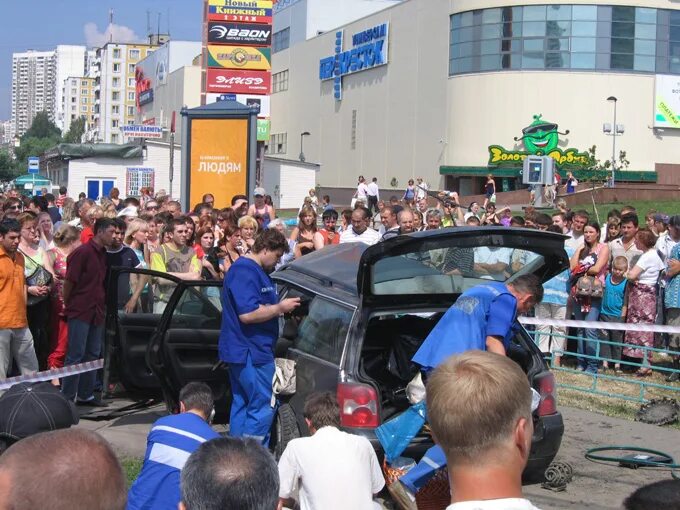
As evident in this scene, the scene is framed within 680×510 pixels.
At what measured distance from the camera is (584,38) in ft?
165

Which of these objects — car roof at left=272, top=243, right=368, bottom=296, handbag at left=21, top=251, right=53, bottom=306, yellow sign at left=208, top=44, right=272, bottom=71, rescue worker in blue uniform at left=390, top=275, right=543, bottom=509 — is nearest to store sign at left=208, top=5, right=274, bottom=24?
yellow sign at left=208, top=44, right=272, bottom=71

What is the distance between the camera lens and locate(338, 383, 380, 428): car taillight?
6.55 metres

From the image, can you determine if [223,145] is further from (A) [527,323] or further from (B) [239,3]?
(B) [239,3]

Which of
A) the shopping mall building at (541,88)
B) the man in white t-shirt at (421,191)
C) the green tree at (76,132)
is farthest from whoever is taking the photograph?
the green tree at (76,132)

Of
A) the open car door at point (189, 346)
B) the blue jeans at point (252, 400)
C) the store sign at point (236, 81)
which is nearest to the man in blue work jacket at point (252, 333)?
the blue jeans at point (252, 400)

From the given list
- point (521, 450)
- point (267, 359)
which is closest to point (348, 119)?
point (267, 359)

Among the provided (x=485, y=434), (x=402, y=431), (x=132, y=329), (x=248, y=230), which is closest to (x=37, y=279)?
(x=132, y=329)

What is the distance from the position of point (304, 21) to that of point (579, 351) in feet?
223

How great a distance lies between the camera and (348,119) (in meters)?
66.2

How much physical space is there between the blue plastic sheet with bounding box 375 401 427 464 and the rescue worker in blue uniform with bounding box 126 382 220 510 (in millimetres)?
1680

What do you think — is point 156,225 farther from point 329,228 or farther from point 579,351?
point 579,351

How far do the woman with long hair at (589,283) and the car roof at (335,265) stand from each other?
4711mm

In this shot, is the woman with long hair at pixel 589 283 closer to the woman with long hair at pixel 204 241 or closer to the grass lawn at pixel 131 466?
the woman with long hair at pixel 204 241

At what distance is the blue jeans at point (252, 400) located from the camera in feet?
23.7
